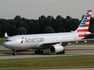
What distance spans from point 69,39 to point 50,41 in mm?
4517

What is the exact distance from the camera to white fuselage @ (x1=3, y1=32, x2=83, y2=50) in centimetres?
4784

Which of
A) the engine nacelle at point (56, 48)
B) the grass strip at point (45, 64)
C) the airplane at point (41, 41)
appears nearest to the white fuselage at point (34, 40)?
the airplane at point (41, 41)

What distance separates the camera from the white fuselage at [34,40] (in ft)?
157

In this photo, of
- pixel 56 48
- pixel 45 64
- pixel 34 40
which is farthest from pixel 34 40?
pixel 45 64

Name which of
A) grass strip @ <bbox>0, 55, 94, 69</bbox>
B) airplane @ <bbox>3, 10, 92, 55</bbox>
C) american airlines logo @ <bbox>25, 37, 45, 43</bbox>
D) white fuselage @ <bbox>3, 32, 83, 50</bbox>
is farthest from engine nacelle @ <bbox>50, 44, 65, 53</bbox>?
grass strip @ <bbox>0, 55, 94, 69</bbox>

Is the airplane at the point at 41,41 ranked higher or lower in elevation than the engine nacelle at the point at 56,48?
higher

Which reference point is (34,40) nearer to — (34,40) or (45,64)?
(34,40)

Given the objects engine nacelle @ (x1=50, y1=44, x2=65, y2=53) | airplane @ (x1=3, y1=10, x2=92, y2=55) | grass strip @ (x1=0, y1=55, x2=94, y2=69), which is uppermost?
airplane @ (x1=3, y1=10, x2=92, y2=55)

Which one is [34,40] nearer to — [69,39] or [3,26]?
[69,39]

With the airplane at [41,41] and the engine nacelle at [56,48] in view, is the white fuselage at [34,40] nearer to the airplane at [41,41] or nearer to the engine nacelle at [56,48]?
the airplane at [41,41]

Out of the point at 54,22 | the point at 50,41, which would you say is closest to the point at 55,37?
the point at 50,41

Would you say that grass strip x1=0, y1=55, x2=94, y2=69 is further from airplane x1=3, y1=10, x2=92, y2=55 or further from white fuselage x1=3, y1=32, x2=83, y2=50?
airplane x1=3, y1=10, x2=92, y2=55

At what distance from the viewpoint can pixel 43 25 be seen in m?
190

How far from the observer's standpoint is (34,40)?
165ft
